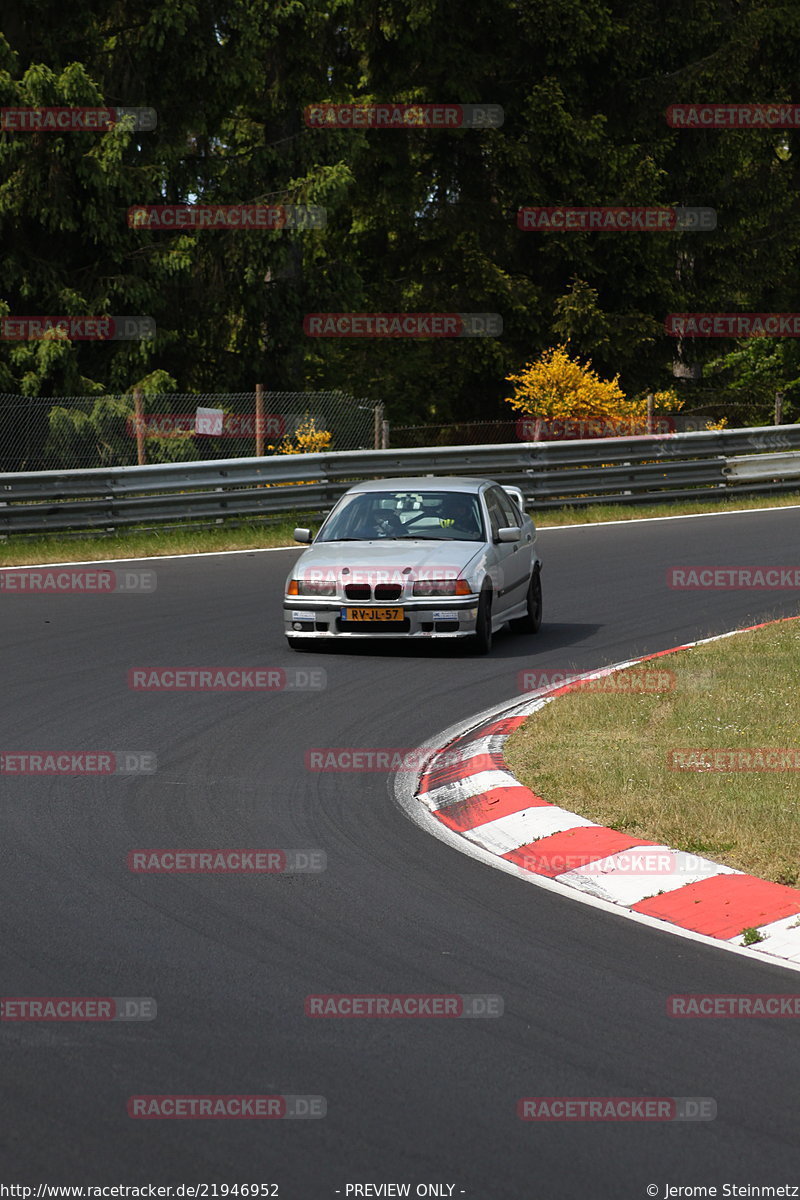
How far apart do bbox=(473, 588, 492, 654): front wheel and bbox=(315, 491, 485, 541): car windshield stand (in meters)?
0.79

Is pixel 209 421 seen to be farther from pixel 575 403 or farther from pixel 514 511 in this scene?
pixel 575 403

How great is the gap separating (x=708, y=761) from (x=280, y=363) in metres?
23.8

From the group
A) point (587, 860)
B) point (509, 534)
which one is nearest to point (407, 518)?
point (509, 534)

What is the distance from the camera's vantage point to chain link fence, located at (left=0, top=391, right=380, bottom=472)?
23447 mm

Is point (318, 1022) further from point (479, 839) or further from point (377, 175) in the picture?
point (377, 175)

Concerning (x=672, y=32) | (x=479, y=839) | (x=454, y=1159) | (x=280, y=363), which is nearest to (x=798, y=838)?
(x=479, y=839)

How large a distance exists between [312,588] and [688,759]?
5.28 meters

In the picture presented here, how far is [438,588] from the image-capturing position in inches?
535

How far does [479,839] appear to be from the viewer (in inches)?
317

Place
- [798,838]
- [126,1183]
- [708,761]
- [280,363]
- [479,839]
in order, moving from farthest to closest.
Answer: [280,363] < [708,761] < [479,839] < [798,838] < [126,1183]

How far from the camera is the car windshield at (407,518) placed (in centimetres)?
1465

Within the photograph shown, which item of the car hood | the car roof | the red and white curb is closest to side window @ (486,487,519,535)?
the car roof

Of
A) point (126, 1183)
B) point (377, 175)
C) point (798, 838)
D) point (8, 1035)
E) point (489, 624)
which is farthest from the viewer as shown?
point (377, 175)

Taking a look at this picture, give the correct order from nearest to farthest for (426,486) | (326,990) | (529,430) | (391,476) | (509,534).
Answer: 1. (326,990)
2. (509,534)
3. (426,486)
4. (391,476)
5. (529,430)
